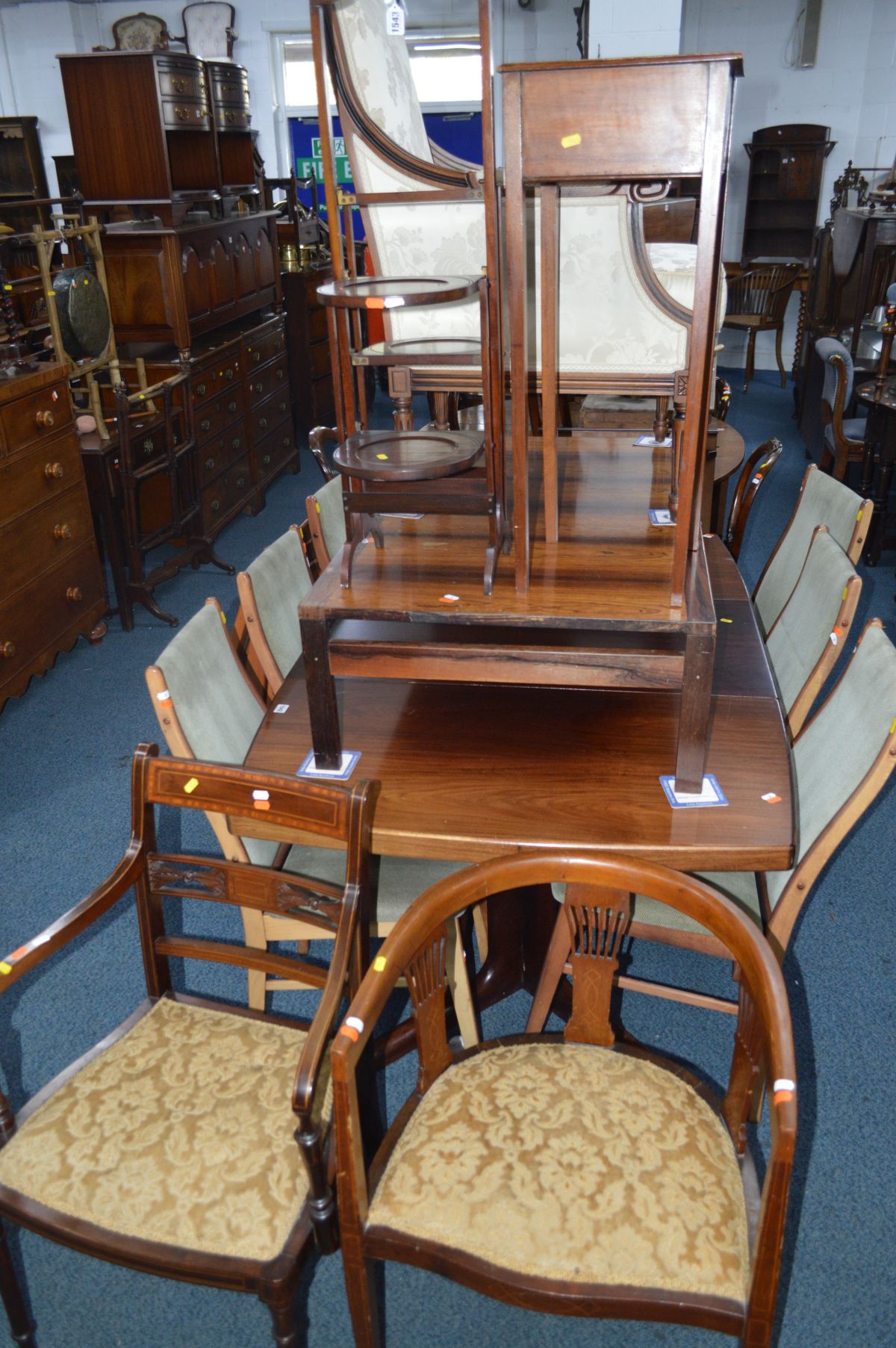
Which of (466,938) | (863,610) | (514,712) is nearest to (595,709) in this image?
(514,712)

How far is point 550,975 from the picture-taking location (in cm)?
174

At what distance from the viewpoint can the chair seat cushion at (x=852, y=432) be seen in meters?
4.53

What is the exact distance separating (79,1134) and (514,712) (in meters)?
1.01

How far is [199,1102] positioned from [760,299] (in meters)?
7.20

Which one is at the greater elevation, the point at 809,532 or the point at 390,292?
the point at 390,292

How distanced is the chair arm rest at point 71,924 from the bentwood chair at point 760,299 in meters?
6.63

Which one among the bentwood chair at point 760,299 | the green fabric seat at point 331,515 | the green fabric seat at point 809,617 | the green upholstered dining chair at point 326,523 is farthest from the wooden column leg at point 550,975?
the bentwood chair at point 760,299

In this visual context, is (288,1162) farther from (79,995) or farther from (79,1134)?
(79,995)

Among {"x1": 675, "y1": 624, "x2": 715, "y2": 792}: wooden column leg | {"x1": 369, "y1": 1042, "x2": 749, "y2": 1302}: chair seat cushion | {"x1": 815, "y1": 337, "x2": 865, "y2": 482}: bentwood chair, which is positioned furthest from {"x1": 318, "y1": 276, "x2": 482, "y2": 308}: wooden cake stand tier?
{"x1": 815, "y1": 337, "x2": 865, "y2": 482}: bentwood chair

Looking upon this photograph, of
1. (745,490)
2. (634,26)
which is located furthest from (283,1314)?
(634,26)

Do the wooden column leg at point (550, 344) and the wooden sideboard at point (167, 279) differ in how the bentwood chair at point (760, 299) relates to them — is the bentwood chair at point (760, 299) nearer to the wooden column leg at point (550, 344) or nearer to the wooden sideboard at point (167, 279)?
the wooden sideboard at point (167, 279)

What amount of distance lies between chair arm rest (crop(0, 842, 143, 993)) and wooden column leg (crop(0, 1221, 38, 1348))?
342 mm

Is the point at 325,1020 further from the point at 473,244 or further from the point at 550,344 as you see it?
the point at 473,244

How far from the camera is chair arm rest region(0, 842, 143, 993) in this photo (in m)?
1.33
